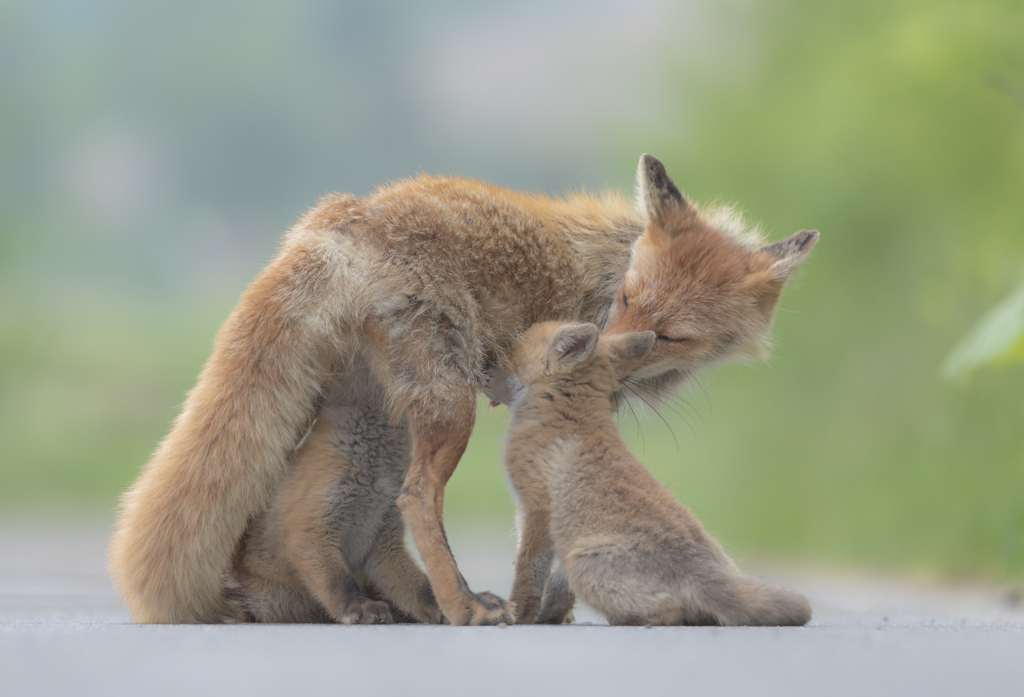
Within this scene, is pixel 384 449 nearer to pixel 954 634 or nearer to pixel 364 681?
pixel 364 681

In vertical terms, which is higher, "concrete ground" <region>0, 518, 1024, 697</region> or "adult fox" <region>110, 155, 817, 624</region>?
"adult fox" <region>110, 155, 817, 624</region>

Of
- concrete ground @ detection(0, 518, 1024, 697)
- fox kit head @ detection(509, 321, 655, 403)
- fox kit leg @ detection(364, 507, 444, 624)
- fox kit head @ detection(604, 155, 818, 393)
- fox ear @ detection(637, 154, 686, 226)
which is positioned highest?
fox ear @ detection(637, 154, 686, 226)

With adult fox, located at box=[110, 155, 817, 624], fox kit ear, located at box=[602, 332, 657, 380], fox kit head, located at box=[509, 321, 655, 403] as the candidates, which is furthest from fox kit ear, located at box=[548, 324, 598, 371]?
adult fox, located at box=[110, 155, 817, 624]

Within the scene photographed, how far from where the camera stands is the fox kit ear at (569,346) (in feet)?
8.86

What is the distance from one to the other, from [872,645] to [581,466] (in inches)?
33.5

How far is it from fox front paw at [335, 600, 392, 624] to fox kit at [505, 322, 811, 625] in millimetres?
365

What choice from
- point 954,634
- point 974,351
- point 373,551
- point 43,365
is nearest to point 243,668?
point 373,551

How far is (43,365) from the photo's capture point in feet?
43.5

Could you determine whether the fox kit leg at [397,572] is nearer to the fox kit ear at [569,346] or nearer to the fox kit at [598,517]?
the fox kit at [598,517]

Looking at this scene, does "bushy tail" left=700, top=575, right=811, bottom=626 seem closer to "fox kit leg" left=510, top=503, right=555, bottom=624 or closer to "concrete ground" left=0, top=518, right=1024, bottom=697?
"concrete ground" left=0, top=518, right=1024, bottom=697

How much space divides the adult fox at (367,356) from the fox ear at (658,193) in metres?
0.28

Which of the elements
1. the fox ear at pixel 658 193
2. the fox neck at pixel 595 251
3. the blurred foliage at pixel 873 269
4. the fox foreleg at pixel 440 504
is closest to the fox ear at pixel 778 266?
the fox ear at pixel 658 193

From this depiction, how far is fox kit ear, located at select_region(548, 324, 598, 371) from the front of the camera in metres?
2.70

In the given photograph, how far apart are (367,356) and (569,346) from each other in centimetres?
60
